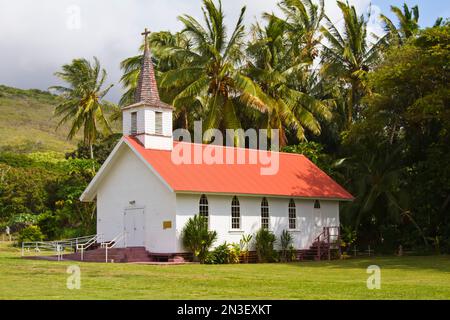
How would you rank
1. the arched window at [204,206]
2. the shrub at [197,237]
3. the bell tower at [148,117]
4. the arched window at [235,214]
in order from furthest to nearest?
→ the bell tower at [148,117]
the arched window at [235,214]
the arched window at [204,206]
the shrub at [197,237]

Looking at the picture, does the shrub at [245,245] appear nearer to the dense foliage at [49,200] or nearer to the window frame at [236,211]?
the window frame at [236,211]

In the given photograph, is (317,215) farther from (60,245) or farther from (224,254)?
(60,245)

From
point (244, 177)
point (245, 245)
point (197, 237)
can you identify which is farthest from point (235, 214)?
point (197, 237)

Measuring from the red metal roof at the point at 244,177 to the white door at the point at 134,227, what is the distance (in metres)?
2.76

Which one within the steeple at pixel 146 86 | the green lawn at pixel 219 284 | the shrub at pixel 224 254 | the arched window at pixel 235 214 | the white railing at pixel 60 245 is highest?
the steeple at pixel 146 86

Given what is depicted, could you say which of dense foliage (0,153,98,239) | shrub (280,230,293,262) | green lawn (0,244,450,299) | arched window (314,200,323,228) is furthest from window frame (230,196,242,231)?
dense foliage (0,153,98,239)

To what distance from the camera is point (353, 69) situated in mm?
49156

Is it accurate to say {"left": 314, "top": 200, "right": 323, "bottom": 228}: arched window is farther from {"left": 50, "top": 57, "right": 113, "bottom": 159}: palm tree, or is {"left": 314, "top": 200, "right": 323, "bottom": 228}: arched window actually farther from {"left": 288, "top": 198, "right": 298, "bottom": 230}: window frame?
{"left": 50, "top": 57, "right": 113, "bottom": 159}: palm tree

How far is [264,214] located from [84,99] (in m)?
24.6

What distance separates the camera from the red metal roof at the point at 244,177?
32.2 m

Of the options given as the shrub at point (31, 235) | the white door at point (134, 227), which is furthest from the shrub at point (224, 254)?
the shrub at point (31, 235)

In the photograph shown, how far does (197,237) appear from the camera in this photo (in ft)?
103
